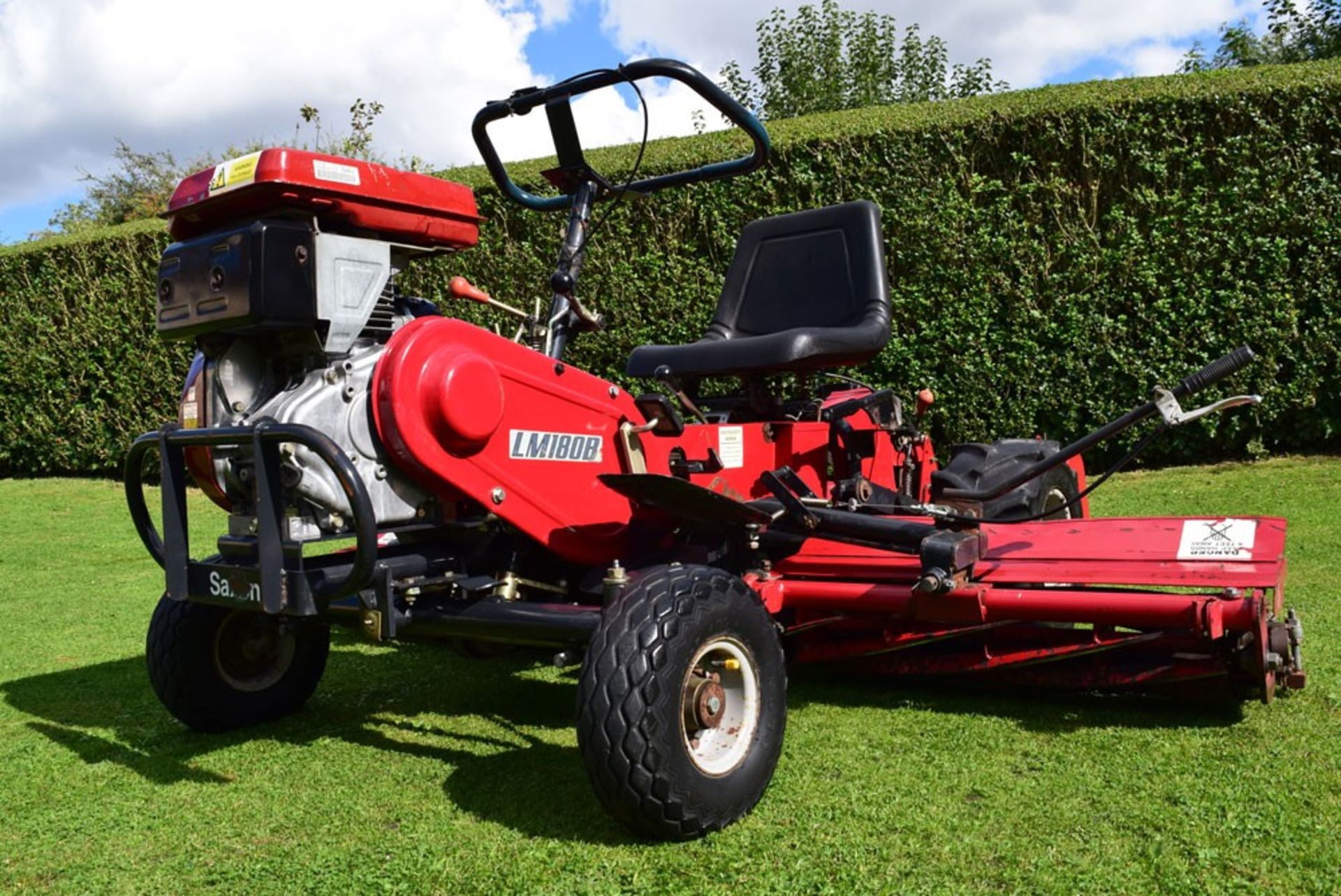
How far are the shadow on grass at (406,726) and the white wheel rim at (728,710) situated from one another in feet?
0.97

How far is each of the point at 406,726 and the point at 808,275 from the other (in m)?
2.48

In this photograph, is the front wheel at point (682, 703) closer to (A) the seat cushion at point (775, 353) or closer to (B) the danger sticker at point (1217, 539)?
(A) the seat cushion at point (775, 353)

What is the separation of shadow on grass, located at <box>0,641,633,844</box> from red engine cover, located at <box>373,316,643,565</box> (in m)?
0.68

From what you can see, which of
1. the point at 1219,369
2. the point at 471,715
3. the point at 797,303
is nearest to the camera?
the point at 1219,369

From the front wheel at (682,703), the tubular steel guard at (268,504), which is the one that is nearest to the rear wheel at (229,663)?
the tubular steel guard at (268,504)

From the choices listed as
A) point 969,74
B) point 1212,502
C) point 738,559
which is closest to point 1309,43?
point 969,74

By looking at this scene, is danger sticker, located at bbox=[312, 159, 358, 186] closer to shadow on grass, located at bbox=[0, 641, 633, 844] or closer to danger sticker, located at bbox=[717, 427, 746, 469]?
danger sticker, located at bbox=[717, 427, 746, 469]

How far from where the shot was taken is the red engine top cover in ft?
10.0

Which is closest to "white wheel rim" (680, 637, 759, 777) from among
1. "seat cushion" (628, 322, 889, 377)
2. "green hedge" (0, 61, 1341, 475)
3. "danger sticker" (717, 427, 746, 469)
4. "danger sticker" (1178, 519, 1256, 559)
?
"danger sticker" (717, 427, 746, 469)

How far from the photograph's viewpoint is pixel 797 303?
509 cm

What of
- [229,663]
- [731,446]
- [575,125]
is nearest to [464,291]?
[575,125]

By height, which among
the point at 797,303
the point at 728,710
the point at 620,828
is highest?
the point at 797,303

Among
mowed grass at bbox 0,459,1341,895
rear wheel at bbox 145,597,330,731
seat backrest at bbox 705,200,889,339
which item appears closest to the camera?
mowed grass at bbox 0,459,1341,895

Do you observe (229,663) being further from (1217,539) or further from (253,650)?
(1217,539)
